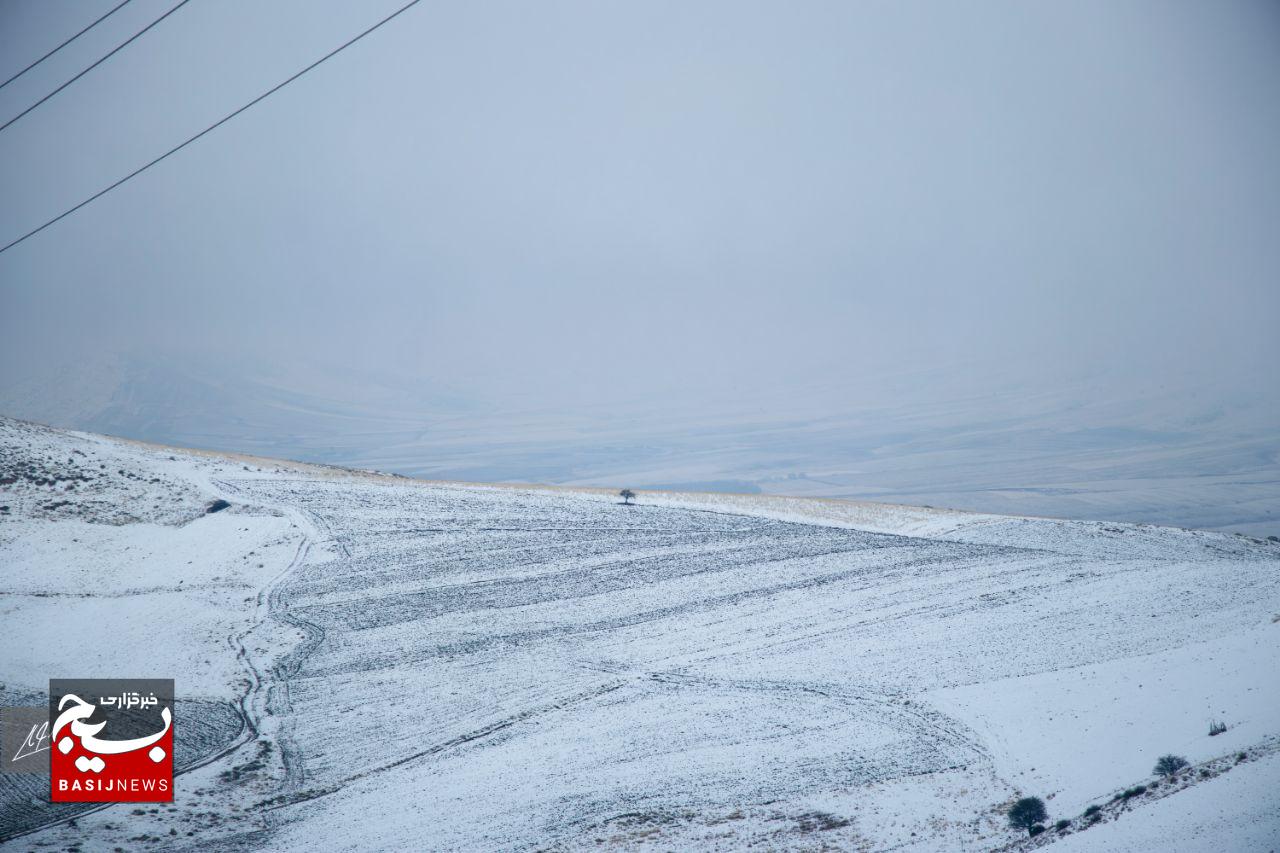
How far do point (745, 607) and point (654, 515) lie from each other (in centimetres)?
841

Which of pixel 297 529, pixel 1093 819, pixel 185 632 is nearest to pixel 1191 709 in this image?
pixel 1093 819

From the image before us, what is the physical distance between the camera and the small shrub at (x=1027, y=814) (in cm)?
1349

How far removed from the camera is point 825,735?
55.3 ft

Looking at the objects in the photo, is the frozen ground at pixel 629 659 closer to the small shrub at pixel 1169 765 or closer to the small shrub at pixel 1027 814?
the small shrub at pixel 1027 814

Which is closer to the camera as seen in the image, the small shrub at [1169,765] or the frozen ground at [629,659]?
the frozen ground at [629,659]

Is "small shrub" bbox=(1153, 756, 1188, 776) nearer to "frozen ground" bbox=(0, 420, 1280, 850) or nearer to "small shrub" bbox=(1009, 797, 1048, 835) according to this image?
"frozen ground" bbox=(0, 420, 1280, 850)

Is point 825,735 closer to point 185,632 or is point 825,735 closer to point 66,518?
point 185,632

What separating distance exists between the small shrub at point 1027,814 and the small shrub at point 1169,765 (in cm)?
236

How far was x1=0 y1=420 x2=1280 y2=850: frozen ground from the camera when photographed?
14031 mm

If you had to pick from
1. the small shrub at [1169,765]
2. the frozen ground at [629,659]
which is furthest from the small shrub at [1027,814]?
the small shrub at [1169,765]

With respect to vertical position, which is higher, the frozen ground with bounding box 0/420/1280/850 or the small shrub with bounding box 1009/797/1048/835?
the frozen ground with bounding box 0/420/1280/850

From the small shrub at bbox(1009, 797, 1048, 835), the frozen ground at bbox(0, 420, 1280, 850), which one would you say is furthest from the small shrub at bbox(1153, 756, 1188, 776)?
the small shrub at bbox(1009, 797, 1048, 835)

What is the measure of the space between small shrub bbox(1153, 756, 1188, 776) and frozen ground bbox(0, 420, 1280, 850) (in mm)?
384

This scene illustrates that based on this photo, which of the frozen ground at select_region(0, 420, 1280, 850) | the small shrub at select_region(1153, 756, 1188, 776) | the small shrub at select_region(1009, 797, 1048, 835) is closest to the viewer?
the small shrub at select_region(1009, 797, 1048, 835)
